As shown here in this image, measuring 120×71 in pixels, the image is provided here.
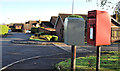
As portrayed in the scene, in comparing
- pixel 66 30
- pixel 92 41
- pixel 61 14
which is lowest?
pixel 92 41

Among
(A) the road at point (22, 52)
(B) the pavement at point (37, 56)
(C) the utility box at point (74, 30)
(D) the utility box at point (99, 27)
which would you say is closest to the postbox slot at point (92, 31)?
(D) the utility box at point (99, 27)

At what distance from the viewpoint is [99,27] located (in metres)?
5.10

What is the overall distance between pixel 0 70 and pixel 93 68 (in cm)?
492

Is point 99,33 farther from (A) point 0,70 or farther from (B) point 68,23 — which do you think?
(A) point 0,70

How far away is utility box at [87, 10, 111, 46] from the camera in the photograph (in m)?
5.07

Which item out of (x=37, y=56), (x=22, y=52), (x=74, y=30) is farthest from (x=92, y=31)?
(x=22, y=52)

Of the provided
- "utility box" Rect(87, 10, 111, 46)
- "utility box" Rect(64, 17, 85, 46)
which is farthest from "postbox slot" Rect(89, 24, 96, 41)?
"utility box" Rect(64, 17, 85, 46)

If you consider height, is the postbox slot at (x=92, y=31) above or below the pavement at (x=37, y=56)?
above

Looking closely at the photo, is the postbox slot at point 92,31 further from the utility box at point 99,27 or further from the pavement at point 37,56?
the pavement at point 37,56

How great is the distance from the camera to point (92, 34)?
208 inches

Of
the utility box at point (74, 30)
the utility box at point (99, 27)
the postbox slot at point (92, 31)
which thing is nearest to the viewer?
the utility box at point (74, 30)

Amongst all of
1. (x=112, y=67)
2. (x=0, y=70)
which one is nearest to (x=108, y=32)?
(x=112, y=67)

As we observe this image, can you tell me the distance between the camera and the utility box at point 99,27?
16.6 ft

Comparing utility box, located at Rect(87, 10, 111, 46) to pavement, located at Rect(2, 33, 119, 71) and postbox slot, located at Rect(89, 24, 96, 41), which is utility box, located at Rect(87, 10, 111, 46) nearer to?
postbox slot, located at Rect(89, 24, 96, 41)
